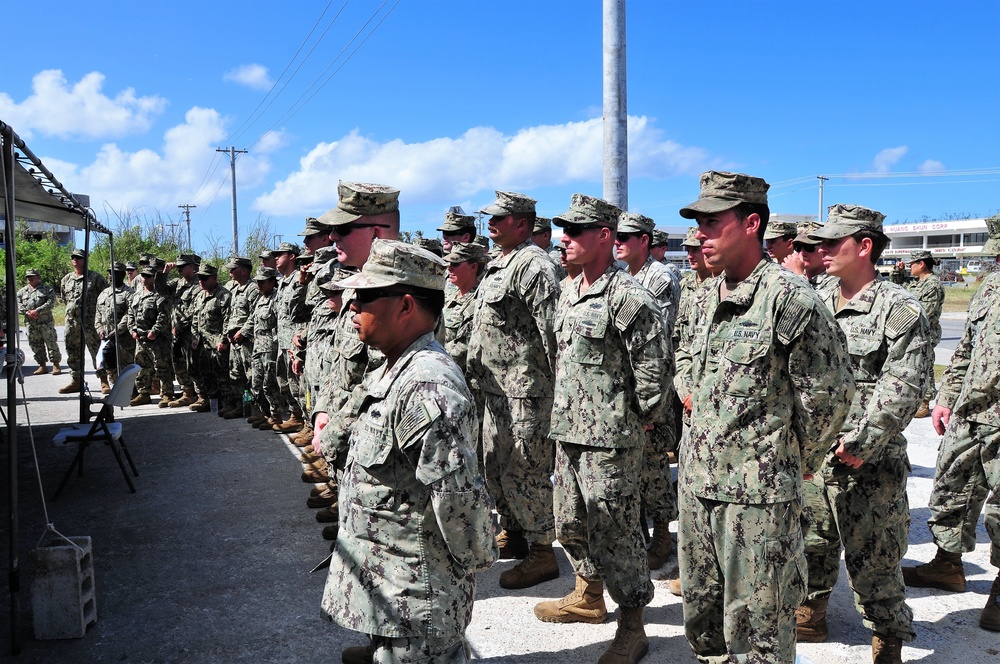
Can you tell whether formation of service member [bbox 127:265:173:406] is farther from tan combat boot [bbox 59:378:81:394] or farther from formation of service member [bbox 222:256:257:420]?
tan combat boot [bbox 59:378:81:394]

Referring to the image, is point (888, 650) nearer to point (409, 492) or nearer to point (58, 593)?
point (409, 492)

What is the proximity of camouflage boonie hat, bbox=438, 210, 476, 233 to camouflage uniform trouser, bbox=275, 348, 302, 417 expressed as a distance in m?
2.98

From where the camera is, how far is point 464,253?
221 inches

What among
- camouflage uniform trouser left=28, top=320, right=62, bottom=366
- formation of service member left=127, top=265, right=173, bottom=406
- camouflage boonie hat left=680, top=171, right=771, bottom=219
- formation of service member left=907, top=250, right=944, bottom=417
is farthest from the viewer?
camouflage uniform trouser left=28, top=320, right=62, bottom=366

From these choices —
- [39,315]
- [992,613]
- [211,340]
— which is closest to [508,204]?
[992,613]

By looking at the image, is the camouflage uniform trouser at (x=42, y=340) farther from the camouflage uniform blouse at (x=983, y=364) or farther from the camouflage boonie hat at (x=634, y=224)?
the camouflage uniform blouse at (x=983, y=364)

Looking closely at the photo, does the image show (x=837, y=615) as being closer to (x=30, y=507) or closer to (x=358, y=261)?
(x=358, y=261)

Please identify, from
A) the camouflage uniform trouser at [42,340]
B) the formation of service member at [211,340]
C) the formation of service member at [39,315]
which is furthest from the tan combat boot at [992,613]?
the camouflage uniform trouser at [42,340]

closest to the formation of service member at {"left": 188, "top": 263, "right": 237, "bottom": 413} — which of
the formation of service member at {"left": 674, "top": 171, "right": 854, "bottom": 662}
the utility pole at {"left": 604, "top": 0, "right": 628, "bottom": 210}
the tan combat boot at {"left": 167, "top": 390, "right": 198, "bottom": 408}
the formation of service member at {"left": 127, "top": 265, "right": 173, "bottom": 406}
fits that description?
the tan combat boot at {"left": 167, "top": 390, "right": 198, "bottom": 408}

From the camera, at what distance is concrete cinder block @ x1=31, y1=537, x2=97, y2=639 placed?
161 inches

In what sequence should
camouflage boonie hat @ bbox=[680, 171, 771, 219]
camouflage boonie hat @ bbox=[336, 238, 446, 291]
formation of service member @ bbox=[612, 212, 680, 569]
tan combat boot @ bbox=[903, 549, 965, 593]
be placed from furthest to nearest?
formation of service member @ bbox=[612, 212, 680, 569] → tan combat boot @ bbox=[903, 549, 965, 593] → camouflage boonie hat @ bbox=[680, 171, 771, 219] → camouflage boonie hat @ bbox=[336, 238, 446, 291]

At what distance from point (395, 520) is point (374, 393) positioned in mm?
406

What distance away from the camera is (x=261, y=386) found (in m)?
9.38

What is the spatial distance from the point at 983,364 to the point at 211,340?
9.76 meters
